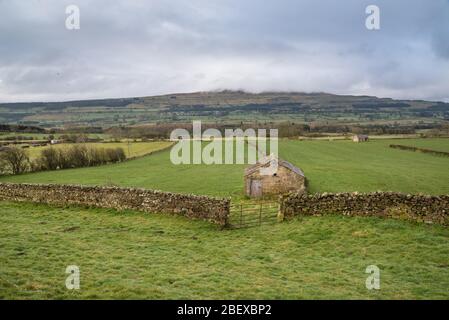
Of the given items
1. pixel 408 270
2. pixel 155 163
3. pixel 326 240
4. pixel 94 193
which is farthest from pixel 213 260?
pixel 155 163

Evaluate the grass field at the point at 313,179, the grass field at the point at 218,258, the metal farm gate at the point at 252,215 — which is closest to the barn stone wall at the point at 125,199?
the grass field at the point at 218,258

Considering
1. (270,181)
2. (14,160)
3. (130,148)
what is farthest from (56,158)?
(270,181)

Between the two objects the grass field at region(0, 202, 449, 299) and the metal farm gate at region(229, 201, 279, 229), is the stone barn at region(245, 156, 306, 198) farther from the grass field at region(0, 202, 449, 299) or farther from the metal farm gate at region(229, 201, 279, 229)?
the grass field at region(0, 202, 449, 299)

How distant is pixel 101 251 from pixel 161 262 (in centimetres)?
283

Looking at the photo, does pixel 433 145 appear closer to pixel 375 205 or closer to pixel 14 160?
pixel 375 205

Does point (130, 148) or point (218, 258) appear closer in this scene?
point (218, 258)

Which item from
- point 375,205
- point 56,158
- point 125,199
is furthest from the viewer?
point 56,158

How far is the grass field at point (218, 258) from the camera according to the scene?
34.9ft

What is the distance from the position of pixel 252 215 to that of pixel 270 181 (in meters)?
6.19

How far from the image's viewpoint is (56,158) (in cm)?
5891

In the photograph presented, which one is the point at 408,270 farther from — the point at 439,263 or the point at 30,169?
the point at 30,169

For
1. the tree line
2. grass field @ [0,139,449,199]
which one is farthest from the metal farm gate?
the tree line

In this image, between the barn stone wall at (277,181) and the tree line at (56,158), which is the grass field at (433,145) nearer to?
the barn stone wall at (277,181)

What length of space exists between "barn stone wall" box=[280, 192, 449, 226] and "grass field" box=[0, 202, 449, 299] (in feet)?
1.88
